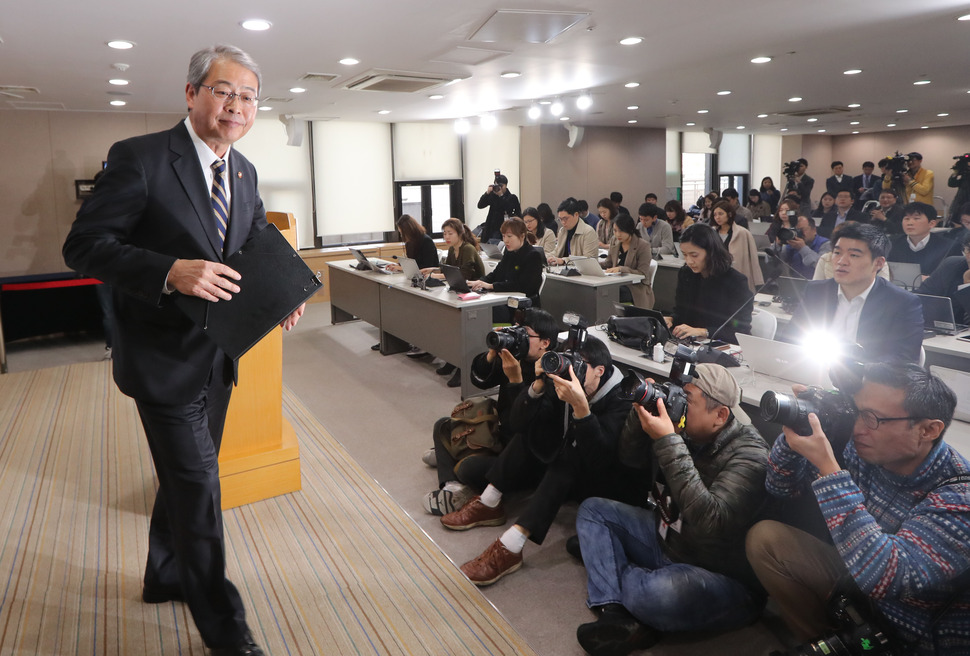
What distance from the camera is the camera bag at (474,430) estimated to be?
2949 mm

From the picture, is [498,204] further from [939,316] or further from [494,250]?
[939,316]

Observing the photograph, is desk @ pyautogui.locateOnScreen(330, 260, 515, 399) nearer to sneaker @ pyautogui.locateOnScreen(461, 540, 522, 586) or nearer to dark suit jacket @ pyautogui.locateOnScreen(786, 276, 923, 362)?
sneaker @ pyautogui.locateOnScreen(461, 540, 522, 586)

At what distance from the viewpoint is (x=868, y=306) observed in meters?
2.73

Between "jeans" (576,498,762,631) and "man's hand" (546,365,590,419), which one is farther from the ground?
"man's hand" (546,365,590,419)

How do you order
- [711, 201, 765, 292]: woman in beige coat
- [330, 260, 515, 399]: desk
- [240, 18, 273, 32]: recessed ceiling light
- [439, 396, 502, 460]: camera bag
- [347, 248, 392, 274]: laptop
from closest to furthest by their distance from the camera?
1. [439, 396, 502, 460]: camera bag
2. [240, 18, 273, 32]: recessed ceiling light
3. [330, 260, 515, 399]: desk
4. [711, 201, 765, 292]: woman in beige coat
5. [347, 248, 392, 274]: laptop

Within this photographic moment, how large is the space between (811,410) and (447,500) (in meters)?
1.70

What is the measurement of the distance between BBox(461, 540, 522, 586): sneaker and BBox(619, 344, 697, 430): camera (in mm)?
813

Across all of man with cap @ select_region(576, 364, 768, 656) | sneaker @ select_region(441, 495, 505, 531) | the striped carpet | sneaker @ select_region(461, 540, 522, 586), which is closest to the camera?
man with cap @ select_region(576, 364, 768, 656)

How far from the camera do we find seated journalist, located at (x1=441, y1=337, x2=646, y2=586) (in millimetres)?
2301

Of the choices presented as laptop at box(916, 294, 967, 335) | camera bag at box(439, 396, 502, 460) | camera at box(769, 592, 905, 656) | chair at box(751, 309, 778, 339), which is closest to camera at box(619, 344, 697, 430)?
camera at box(769, 592, 905, 656)

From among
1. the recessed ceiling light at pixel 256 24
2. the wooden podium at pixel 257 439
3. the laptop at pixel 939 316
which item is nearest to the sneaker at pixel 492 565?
the wooden podium at pixel 257 439

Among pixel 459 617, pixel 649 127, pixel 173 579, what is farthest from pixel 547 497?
pixel 649 127

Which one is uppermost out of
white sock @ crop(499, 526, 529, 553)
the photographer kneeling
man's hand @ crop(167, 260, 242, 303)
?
man's hand @ crop(167, 260, 242, 303)

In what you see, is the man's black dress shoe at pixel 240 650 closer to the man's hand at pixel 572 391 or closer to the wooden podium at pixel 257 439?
the wooden podium at pixel 257 439
